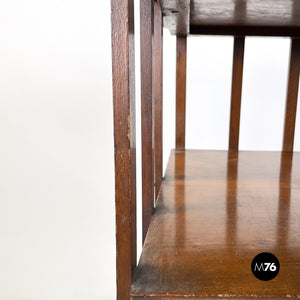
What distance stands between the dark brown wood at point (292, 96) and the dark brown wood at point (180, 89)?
340mm

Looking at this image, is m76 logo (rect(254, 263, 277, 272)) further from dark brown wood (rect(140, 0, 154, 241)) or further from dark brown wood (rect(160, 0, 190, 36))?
dark brown wood (rect(160, 0, 190, 36))

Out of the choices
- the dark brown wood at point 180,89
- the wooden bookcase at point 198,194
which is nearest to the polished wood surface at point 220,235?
the wooden bookcase at point 198,194

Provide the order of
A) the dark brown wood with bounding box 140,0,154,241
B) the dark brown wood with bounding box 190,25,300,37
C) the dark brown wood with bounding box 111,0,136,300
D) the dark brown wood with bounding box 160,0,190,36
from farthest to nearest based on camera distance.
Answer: the dark brown wood with bounding box 190,25,300,37 < the dark brown wood with bounding box 160,0,190,36 < the dark brown wood with bounding box 140,0,154,241 < the dark brown wood with bounding box 111,0,136,300

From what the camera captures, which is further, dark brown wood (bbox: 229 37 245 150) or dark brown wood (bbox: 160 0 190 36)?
dark brown wood (bbox: 229 37 245 150)

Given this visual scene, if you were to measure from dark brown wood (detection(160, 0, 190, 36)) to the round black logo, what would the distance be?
0.48 meters

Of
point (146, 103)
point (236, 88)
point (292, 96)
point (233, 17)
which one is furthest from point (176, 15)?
point (292, 96)

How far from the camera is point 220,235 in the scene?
0.53 m

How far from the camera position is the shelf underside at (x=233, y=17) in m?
0.75

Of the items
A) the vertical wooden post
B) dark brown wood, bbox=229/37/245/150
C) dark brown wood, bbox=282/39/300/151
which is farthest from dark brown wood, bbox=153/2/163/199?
dark brown wood, bbox=282/39/300/151

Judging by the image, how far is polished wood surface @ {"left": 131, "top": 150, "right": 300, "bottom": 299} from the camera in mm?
403

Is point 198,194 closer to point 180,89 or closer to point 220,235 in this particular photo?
point 220,235

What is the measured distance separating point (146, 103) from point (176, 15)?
0.32m

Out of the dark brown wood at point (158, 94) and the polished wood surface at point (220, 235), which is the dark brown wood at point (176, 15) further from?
the polished wood surface at point (220, 235)

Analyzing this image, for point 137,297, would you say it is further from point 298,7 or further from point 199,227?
point 298,7
